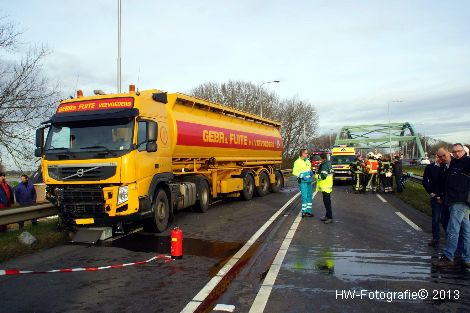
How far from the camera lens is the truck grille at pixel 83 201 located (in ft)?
29.0

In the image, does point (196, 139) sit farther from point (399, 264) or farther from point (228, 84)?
point (228, 84)

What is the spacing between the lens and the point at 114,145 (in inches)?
361

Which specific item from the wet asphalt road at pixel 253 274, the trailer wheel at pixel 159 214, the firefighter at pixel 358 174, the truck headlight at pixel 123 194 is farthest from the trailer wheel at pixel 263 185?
the truck headlight at pixel 123 194

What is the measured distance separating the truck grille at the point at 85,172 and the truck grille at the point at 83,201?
226 millimetres

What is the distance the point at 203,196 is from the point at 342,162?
15.1 metres

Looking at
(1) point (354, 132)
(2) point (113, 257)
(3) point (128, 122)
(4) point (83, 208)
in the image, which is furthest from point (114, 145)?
(1) point (354, 132)

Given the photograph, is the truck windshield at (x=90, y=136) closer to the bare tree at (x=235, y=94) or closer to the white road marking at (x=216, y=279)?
the white road marking at (x=216, y=279)

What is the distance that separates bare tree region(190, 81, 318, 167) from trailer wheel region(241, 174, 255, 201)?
3511 cm

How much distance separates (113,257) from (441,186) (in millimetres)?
6107

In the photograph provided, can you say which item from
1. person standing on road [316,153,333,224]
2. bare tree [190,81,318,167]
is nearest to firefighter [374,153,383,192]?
person standing on road [316,153,333,224]

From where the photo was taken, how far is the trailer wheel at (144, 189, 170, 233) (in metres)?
9.89

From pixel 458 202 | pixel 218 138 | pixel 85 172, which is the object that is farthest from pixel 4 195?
pixel 458 202

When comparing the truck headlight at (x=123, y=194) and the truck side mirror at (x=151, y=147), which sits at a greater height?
the truck side mirror at (x=151, y=147)

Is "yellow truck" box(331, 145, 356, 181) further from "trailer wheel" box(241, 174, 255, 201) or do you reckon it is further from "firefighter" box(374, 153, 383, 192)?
"trailer wheel" box(241, 174, 255, 201)
